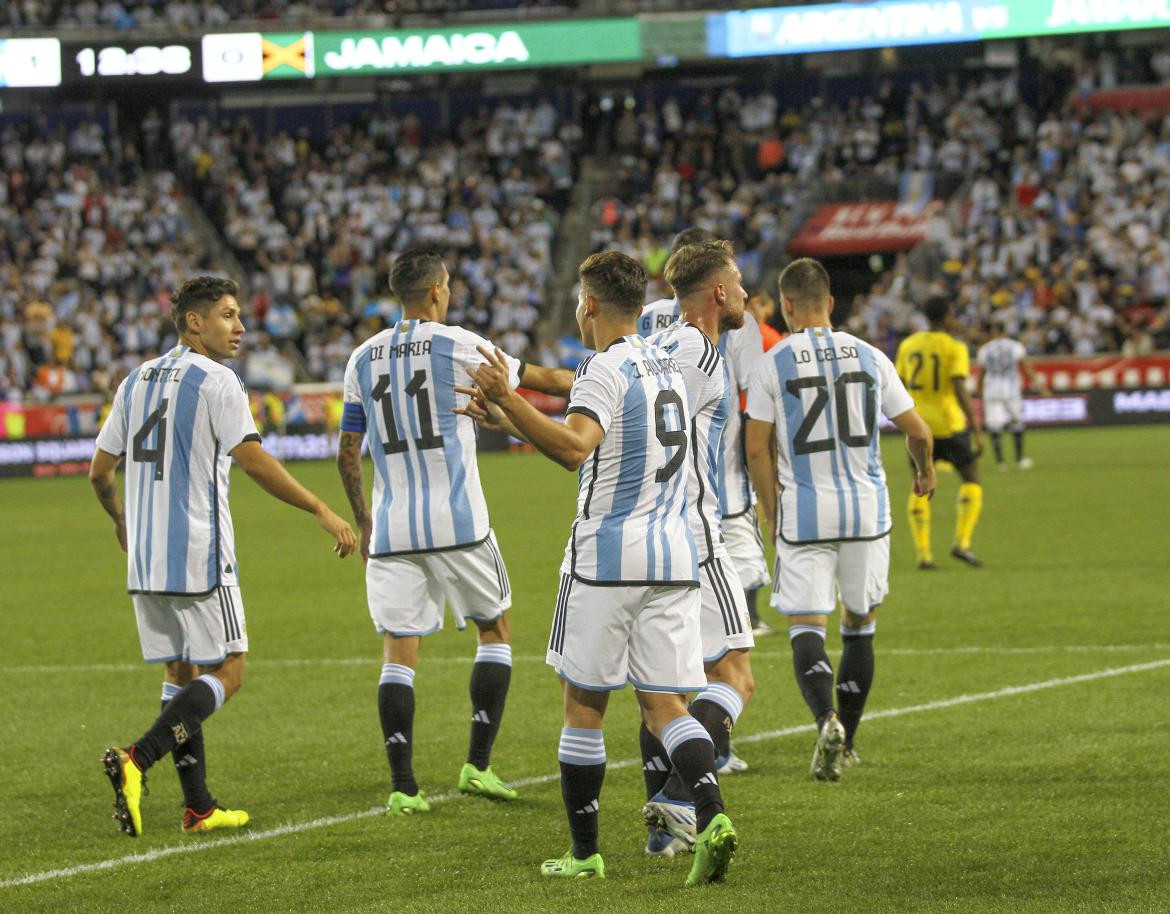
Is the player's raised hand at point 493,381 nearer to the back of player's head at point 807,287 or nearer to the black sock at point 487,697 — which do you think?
the black sock at point 487,697

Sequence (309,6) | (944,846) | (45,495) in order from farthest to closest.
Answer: (309,6) → (45,495) → (944,846)

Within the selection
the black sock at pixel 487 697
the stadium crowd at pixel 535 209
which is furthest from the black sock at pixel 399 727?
the stadium crowd at pixel 535 209

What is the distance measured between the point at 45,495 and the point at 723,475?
1953cm

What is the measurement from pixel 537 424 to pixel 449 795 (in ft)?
8.77

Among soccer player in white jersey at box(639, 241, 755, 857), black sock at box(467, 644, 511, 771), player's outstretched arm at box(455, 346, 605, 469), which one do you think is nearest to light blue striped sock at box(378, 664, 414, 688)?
black sock at box(467, 644, 511, 771)

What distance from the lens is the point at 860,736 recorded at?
804cm

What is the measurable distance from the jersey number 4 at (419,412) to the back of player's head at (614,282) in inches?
56.9

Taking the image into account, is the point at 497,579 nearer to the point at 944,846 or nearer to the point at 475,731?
the point at 475,731

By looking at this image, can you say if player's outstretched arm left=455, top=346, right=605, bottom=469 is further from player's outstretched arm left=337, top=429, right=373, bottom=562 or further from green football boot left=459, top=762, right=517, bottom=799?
green football boot left=459, top=762, right=517, bottom=799

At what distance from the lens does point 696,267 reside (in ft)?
20.5

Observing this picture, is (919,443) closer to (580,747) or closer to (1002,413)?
(580,747)

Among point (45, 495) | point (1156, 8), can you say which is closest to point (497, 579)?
point (45, 495)

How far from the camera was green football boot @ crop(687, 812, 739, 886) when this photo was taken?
5.38 m

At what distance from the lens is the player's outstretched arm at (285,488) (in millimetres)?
6379
